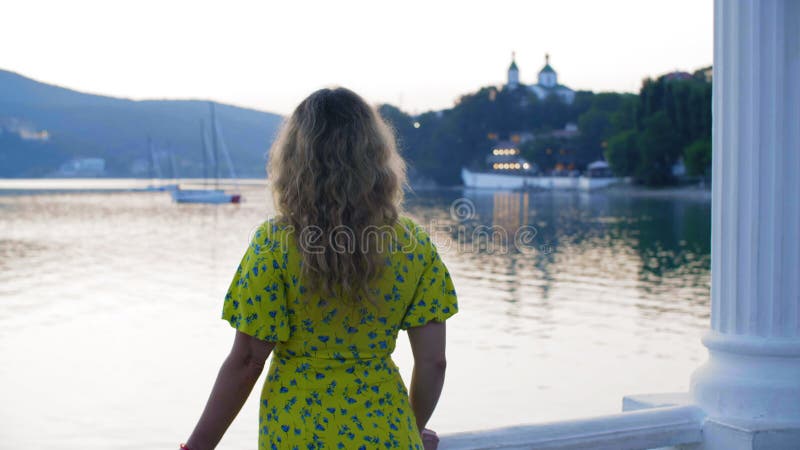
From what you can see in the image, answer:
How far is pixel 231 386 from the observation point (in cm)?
157

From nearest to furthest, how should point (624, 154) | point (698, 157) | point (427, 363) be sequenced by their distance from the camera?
point (427, 363)
point (698, 157)
point (624, 154)

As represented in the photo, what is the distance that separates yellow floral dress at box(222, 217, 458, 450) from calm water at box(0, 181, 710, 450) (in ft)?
0.40

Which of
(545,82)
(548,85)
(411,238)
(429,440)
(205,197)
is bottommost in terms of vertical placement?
(205,197)

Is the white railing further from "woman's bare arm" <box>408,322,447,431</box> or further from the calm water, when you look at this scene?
the calm water

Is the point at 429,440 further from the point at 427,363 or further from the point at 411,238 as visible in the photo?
the point at 411,238

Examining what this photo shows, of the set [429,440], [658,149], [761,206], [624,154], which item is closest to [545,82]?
[624,154]

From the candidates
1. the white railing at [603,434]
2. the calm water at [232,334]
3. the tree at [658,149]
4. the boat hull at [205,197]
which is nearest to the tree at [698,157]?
the tree at [658,149]

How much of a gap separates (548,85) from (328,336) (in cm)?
12161

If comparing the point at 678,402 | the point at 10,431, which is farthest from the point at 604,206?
the point at 678,402

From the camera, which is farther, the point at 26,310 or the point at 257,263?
the point at 26,310

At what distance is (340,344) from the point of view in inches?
61.1

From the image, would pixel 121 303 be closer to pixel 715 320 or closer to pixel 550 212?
pixel 715 320

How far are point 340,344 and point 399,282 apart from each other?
14 cm

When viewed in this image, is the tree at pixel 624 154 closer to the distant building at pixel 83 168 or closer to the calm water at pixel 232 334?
the calm water at pixel 232 334
